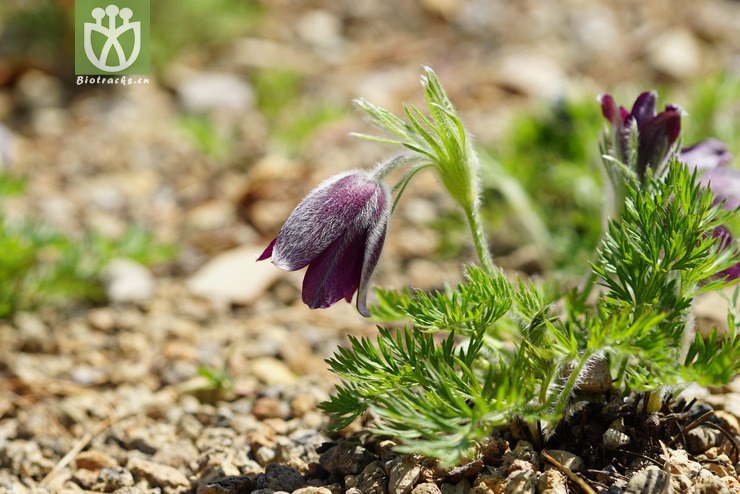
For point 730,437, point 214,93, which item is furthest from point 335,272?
point 214,93

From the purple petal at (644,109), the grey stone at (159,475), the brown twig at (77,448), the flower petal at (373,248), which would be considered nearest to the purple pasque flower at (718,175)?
the purple petal at (644,109)

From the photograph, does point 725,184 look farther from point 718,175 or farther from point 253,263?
point 253,263

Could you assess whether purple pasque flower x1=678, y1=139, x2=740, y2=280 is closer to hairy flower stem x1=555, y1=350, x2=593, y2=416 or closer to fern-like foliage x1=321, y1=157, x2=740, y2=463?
fern-like foliage x1=321, y1=157, x2=740, y2=463

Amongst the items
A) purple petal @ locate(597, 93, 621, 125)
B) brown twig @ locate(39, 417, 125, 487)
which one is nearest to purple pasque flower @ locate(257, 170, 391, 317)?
purple petal @ locate(597, 93, 621, 125)

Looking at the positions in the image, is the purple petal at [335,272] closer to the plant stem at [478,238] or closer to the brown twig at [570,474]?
the plant stem at [478,238]

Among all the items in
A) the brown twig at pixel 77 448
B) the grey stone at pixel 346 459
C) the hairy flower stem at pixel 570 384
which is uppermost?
the hairy flower stem at pixel 570 384

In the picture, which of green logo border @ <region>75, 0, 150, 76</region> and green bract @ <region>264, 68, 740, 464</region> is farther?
green logo border @ <region>75, 0, 150, 76</region>

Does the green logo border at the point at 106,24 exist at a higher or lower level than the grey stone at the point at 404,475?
higher
